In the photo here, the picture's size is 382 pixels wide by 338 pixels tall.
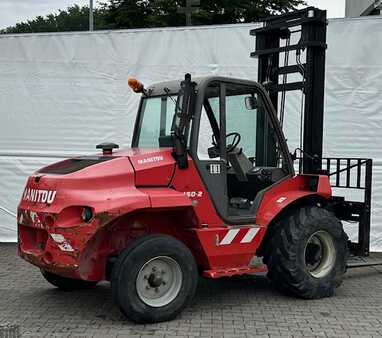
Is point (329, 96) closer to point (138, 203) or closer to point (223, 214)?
point (223, 214)

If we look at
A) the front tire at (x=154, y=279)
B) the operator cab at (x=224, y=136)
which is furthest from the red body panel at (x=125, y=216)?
the front tire at (x=154, y=279)

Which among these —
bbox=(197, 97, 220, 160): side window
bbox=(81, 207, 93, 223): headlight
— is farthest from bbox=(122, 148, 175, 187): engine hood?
bbox=(81, 207, 93, 223): headlight

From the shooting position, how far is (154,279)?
555 cm

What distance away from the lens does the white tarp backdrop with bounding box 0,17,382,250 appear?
905 centimetres

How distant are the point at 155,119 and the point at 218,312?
214 cm

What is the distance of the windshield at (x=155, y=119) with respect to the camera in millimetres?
6271

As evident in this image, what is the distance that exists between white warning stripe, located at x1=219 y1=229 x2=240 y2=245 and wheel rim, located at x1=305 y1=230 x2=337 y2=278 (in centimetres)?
93

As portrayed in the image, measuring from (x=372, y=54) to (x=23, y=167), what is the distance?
583cm

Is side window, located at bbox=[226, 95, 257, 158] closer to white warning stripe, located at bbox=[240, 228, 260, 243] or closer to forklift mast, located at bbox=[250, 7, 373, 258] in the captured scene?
forklift mast, located at bbox=[250, 7, 373, 258]

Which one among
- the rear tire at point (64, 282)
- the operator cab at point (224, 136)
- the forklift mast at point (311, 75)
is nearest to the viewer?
the operator cab at point (224, 136)

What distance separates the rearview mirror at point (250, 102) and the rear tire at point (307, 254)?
4.04 ft

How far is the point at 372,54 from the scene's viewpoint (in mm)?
8961

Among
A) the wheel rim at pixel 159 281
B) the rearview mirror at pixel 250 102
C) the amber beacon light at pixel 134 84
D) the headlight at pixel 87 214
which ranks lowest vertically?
the wheel rim at pixel 159 281

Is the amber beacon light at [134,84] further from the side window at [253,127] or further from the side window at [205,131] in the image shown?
the side window at [253,127]
